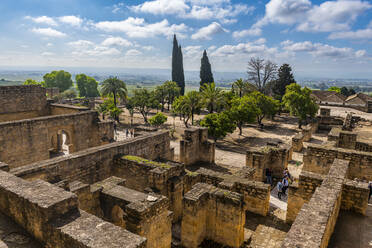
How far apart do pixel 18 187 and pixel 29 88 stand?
1544 cm

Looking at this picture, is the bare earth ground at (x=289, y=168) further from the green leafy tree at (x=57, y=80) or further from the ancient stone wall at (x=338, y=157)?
the green leafy tree at (x=57, y=80)

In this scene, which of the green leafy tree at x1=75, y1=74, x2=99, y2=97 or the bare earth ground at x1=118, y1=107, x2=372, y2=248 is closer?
the bare earth ground at x1=118, y1=107, x2=372, y2=248

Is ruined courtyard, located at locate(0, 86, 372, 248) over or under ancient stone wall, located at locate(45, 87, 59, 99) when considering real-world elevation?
under

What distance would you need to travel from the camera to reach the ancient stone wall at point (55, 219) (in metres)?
4.54

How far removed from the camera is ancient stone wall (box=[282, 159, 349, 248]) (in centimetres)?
450

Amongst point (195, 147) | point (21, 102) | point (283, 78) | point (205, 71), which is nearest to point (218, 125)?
point (195, 147)

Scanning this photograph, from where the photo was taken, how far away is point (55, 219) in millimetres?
5172

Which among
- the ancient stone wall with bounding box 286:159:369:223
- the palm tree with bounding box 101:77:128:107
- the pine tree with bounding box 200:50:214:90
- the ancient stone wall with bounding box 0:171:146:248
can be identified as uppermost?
the pine tree with bounding box 200:50:214:90

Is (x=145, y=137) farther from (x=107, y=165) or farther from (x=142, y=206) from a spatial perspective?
(x=142, y=206)

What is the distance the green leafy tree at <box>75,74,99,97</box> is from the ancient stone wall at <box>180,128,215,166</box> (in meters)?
69.8

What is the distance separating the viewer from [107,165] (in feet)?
36.6

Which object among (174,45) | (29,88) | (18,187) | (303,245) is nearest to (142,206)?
(18,187)

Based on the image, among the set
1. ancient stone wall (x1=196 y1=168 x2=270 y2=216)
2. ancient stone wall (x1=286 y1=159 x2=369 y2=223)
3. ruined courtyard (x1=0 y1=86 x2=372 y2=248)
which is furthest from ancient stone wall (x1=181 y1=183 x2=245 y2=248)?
ancient stone wall (x1=286 y1=159 x2=369 y2=223)

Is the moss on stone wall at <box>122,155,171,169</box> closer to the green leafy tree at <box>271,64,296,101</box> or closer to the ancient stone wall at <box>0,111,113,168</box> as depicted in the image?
the ancient stone wall at <box>0,111,113,168</box>
